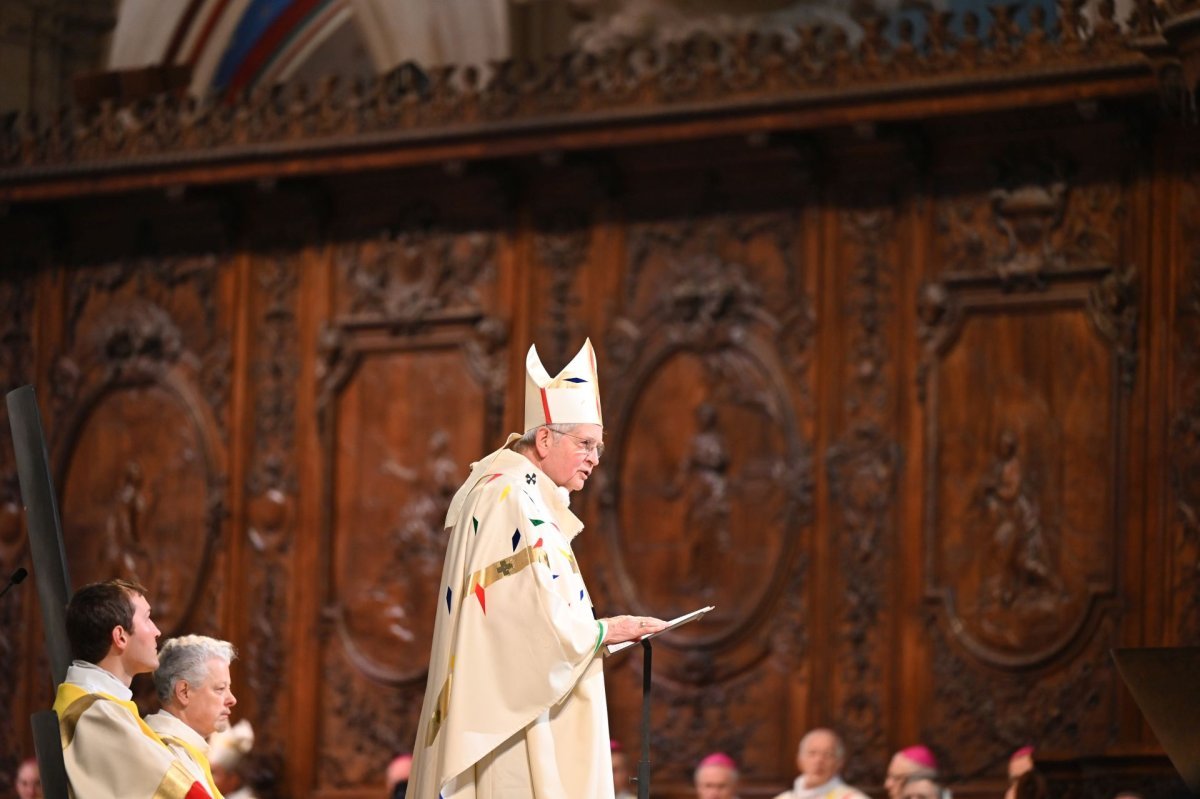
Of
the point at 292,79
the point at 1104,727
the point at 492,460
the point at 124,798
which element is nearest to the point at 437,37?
the point at 292,79

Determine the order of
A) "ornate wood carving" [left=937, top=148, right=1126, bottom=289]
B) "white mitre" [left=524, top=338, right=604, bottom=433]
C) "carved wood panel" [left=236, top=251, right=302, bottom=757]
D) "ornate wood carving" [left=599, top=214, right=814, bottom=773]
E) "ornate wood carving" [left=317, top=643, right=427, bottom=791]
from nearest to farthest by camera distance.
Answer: "white mitre" [left=524, top=338, right=604, bottom=433] < "ornate wood carving" [left=937, top=148, right=1126, bottom=289] < "ornate wood carving" [left=599, top=214, right=814, bottom=773] < "ornate wood carving" [left=317, top=643, right=427, bottom=791] < "carved wood panel" [left=236, top=251, right=302, bottom=757]

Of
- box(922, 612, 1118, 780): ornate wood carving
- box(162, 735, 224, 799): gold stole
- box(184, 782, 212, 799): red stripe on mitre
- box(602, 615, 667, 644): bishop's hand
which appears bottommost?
box(922, 612, 1118, 780): ornate wood carving

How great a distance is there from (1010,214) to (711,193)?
137 centimetres

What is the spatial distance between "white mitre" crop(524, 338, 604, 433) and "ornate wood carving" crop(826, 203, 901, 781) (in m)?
3.86

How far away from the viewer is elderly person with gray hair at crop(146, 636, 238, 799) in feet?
16.9

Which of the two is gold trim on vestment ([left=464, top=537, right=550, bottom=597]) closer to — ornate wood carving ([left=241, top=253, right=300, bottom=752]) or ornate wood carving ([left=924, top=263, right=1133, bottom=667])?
ornate wood carving ([left=924, top=263, right=1133, bottom=667])

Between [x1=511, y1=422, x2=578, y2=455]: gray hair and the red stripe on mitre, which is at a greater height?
[x1=511, y1=422, x2=578, y2=455]: gray hair

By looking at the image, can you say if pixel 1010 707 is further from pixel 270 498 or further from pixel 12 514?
pixel 12 514

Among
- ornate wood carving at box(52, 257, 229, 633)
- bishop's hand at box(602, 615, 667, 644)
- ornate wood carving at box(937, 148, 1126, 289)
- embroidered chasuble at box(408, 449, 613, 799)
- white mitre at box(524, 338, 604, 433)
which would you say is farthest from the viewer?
ornate wood carving at box(52, 257, 229, 633)

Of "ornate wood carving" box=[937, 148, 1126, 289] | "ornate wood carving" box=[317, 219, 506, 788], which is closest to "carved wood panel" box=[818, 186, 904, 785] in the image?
"ornate wood carving" box=[937, 148, 1126, 289]

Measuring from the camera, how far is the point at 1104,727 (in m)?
8.83

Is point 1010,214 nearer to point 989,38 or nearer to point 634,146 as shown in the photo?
point 989,38

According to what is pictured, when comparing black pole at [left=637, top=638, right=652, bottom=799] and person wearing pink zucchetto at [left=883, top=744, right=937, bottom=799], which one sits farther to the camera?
person wearing pink zucchetto at [left=883, top=744, right=937, bottom=799]

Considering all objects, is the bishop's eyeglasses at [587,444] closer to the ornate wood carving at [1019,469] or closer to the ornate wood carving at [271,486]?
the ornate wood carving at [1019,469]
